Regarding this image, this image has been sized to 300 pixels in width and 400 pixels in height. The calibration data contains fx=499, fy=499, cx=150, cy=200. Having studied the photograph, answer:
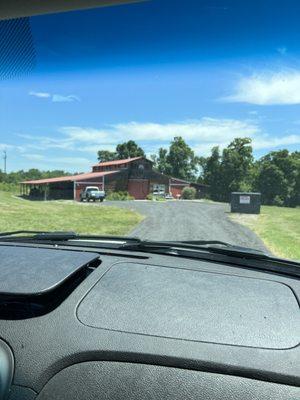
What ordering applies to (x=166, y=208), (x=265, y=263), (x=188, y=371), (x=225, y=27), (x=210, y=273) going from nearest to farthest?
(x=188, y=371) < (x=210, y=273) < (x=265, y=263) < (x=225, y=27) < (x=166, y=208)

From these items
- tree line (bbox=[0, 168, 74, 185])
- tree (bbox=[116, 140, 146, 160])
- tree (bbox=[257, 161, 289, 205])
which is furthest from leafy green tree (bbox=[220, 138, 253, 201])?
tree line (bbox=[0, 168, 74, 185])

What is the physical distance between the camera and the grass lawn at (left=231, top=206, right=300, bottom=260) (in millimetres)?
4168

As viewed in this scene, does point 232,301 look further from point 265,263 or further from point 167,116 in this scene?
point 167,116

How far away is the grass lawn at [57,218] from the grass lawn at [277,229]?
43.6 inches

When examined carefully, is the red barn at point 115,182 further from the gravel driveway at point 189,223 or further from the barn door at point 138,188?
the gravel driveway at point 189,223

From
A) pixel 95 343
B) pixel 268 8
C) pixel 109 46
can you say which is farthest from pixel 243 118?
pixel 95 343

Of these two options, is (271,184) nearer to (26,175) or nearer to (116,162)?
(116,162)

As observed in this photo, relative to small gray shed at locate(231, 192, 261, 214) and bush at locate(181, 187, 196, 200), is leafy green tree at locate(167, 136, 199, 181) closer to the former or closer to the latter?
bush at locate(181, 187, 196, 200)

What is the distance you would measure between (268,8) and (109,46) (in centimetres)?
104

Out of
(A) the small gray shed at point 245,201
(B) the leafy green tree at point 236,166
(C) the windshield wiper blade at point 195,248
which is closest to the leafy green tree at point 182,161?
(B) the leafy green tree at point 236,166

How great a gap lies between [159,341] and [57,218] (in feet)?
10.7

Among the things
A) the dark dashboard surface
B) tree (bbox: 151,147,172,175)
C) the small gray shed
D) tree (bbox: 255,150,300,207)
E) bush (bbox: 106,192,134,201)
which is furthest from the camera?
bush (bbox: 106,192,134,201)

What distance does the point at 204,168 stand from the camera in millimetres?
3871

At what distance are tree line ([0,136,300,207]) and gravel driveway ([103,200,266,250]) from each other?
33cm
